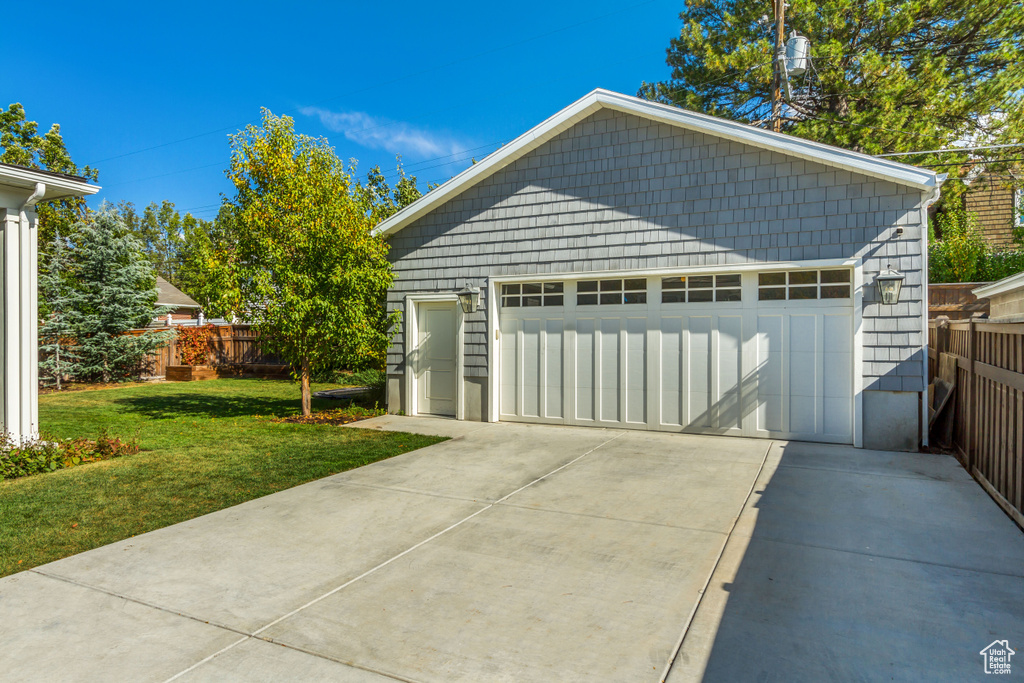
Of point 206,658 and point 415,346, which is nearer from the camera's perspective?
point 206,658

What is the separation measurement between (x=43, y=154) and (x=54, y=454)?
1589 cm

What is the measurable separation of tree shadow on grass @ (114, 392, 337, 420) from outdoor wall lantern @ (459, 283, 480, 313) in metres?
3.61

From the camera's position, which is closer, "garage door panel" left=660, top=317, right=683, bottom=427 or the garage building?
the garage building

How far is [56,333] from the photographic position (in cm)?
1379

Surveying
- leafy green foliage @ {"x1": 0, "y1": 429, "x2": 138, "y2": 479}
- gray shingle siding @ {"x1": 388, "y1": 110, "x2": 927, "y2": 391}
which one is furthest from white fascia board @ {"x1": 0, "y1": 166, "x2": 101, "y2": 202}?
gray shingle siding @ {"x1": 388, "y1": 110, "x2": 927, "y2": 391}

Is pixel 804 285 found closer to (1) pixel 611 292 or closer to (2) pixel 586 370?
(1) pixel 611 292

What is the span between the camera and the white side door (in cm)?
956

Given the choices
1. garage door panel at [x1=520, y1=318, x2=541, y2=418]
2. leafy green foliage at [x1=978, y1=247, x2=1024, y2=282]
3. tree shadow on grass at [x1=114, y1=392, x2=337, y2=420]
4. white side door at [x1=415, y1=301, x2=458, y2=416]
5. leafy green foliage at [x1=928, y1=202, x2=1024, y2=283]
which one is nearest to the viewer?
garage door panel at [x1=520, y1=318, x2=541, y2=418]

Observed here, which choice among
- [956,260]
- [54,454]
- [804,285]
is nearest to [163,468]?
[54,454]

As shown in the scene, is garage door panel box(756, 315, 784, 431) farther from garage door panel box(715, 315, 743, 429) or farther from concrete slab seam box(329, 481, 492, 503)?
concrete slab seam box(329, 481, 492, 503)

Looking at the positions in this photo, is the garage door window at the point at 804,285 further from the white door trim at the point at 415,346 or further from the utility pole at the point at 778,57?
the utility pole at the point at 778,57

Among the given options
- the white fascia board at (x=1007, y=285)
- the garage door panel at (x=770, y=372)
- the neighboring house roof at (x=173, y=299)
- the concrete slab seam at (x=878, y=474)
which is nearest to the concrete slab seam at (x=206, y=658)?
the concrete slab seam at (x=878, y=474)

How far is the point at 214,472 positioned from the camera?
596 centimetres

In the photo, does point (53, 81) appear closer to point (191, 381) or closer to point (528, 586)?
point (191, 381)
